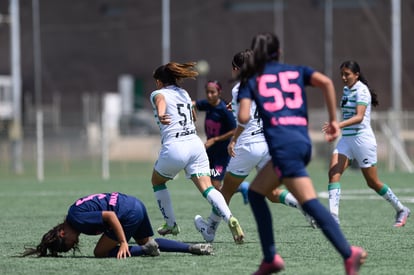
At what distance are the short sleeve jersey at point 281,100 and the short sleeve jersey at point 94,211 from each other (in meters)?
2.09

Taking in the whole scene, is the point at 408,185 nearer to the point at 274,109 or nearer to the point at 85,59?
the point at 274,109

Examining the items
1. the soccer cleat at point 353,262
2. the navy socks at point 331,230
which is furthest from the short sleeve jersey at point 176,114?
the soccer cleat at point 353,262

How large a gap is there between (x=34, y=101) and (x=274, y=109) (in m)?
37.7

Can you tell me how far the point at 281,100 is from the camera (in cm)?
766

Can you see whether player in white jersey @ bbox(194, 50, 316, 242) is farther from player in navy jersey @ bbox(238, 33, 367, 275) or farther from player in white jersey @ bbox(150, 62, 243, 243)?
player in navy jersey @ bbox(238, 33, 367, 275)

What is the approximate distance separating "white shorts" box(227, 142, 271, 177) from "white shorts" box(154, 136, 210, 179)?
42 centimetres

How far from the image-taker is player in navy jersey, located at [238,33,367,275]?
7.54m

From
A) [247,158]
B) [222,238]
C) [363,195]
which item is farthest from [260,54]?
[363,195]

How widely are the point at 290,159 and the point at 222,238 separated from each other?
12.8ft

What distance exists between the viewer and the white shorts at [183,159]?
10.4 m

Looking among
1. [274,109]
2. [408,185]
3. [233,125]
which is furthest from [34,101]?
[274,109]

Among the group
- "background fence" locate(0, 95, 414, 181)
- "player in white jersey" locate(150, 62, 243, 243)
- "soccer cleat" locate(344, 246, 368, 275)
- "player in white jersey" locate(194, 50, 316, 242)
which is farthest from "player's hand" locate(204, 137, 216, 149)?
"background fence" locate(0, 95, 414, 181)

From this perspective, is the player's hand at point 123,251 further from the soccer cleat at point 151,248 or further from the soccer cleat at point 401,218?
the soccer cleat at point 401,218

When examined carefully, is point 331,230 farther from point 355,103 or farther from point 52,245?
point 355,103
